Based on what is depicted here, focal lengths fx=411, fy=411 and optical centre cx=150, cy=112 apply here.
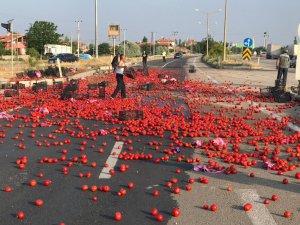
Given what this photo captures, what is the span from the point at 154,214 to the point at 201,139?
437 cm

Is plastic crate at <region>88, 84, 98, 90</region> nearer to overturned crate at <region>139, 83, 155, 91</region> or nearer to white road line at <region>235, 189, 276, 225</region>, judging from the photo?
overturned crate at <region>139, 83, 155, 91</region>

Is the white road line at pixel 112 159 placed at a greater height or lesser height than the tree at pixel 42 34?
lesser

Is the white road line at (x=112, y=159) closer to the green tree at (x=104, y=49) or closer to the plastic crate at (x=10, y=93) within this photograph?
the plastic crate at (x=10, y=93)

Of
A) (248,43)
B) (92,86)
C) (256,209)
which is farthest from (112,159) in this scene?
(248,43)

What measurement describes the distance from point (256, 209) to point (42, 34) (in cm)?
10574

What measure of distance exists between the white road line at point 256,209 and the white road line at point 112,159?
6.57ft

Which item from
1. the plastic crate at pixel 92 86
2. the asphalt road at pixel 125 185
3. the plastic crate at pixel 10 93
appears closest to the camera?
the asphalt road at pixel 125 185

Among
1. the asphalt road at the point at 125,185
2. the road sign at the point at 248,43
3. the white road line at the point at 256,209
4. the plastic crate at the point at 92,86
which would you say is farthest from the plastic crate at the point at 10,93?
the road sign at the point at 248,43

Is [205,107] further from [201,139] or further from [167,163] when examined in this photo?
[167,163]

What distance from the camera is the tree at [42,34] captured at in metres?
104

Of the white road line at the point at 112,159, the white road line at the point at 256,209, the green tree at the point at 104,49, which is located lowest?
the white road line at the point at 112,159

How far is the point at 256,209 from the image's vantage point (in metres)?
4.89

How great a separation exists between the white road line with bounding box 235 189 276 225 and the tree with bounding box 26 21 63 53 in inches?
4098

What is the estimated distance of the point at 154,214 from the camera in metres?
4.67
